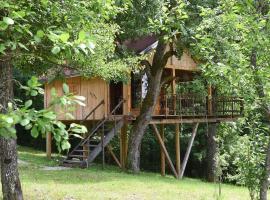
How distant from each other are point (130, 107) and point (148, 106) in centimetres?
106

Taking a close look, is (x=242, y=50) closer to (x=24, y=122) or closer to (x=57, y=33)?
(x=57, y=33)

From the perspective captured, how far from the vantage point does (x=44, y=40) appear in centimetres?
488

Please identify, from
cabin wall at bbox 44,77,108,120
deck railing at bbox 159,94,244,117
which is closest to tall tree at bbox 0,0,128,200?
cabin wall at bbox 44,77,108,120

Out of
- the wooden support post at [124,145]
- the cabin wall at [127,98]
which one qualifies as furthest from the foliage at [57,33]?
the wooden support post at [124,145]

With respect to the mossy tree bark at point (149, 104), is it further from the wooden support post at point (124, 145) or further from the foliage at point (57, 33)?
the foliage at point (57, 33)

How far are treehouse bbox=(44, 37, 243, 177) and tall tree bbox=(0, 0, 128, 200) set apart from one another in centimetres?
585

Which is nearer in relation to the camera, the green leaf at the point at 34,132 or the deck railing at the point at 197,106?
the green leaf at the point at 34,132

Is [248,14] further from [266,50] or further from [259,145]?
[259,145]

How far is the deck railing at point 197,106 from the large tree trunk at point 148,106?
144 cm

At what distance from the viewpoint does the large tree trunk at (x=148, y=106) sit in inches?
666

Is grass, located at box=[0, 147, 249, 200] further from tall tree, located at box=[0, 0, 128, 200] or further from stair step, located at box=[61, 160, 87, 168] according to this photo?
tall tree, located at box=[0, 0, 128, 200]

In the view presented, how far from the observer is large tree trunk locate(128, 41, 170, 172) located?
16.9m

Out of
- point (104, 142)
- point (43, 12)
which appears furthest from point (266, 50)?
point (104, 142)

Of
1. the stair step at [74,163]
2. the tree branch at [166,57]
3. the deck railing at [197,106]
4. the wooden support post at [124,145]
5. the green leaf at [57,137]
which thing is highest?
the tree branch at [166,57]
